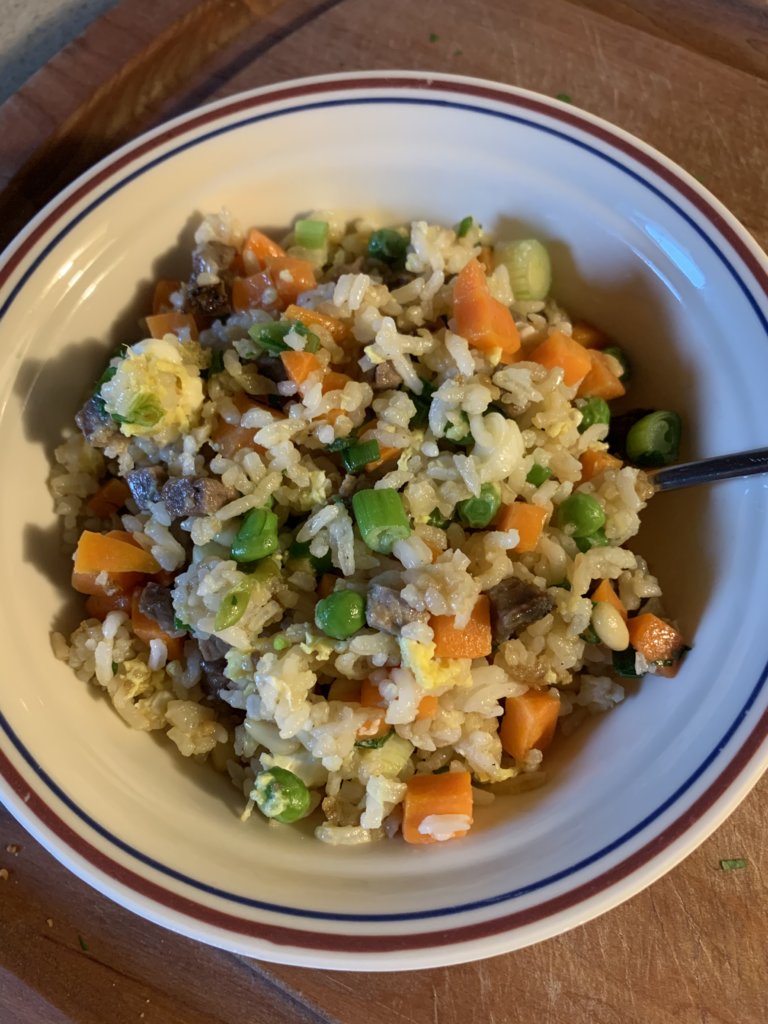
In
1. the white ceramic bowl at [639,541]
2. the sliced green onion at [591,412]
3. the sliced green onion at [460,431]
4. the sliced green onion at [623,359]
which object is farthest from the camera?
the sliced green onion at [623,359]

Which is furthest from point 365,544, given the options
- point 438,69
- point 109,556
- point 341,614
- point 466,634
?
point 438,69

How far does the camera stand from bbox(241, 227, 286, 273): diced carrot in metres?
2.48

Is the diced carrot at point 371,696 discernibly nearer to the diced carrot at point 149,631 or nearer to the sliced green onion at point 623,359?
the diced carrot at point 149,631

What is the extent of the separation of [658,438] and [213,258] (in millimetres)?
1374

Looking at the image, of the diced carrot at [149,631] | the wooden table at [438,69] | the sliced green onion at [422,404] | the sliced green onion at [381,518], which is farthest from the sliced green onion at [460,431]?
the wooden table at [438,69]

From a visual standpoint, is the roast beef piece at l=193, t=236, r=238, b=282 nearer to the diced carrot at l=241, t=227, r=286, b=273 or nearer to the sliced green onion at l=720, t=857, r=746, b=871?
the diced carrot at l=241, t=227, r=286, b=273

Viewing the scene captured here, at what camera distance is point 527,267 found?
242 centimetres

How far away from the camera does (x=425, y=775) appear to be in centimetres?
207

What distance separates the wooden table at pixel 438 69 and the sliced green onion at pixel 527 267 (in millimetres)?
644

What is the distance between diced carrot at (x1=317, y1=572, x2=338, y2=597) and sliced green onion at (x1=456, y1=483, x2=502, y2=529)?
39 cm

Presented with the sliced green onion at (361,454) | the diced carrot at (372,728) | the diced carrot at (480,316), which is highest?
the diced carrot at (480,316)

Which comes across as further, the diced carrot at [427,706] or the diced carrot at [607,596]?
the diced carrot at [607,596]

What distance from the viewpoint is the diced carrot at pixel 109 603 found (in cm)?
227

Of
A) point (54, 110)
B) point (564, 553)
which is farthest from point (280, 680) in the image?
point (54, 110)
